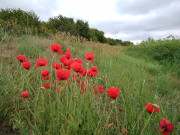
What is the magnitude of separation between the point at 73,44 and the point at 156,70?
364cm

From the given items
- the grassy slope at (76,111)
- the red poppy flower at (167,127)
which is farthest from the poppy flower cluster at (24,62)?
the red poppy flower at (167,127)

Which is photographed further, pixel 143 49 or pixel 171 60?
pixel 143 49

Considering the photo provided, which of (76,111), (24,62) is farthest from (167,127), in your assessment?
(24,62)

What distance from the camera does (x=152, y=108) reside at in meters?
0.70

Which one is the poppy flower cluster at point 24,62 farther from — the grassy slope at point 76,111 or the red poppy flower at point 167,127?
the red poppy flower at point 167,127

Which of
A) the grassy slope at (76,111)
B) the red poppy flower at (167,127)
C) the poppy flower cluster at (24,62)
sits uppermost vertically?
the poppy flower cluster at (24,62)

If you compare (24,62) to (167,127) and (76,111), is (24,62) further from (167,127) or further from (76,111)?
(167,127)

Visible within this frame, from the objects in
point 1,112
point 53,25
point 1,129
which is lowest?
point 1,129

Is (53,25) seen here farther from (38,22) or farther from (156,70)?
(156,70)

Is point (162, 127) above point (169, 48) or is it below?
below

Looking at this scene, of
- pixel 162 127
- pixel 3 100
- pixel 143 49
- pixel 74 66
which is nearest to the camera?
pixel 162 127

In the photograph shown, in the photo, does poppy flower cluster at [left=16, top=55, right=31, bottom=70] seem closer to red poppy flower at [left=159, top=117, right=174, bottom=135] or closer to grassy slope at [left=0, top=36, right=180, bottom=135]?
grassy slope at [left=0, top=36, right=180, bottom=135]

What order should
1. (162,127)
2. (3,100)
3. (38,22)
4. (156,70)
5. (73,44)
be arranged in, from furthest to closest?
(38,22), (73,44), (156,70), (3,100), (162,127)

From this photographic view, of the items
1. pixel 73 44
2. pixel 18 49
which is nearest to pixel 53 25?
pixel 73 44
